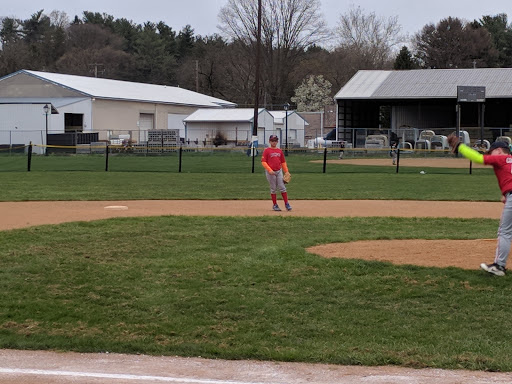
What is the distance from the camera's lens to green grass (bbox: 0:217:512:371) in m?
6.76

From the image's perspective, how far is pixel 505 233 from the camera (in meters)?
8.81

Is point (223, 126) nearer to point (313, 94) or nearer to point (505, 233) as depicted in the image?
point (313, 94)

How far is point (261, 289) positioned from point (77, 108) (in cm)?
5055

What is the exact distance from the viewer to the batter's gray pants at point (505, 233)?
8.69 m

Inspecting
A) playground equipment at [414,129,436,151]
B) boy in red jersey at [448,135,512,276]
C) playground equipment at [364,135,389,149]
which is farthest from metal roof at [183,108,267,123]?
boy in red jersey at [448,135,512,276]

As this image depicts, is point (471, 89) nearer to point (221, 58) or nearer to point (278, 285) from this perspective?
point (278, 285)

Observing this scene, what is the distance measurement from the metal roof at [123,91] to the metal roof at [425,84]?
56.8ft

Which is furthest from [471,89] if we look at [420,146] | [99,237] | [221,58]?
[221,58]

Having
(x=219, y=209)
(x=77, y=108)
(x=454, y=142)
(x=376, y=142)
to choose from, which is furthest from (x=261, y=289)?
(x=77, y=108)

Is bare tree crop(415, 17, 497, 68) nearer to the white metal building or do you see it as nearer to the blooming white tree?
the blooming white tree

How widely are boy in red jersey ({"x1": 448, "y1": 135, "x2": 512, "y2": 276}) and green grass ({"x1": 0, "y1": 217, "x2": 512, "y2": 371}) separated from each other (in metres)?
0.29

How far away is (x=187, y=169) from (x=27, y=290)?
2472 centimetres

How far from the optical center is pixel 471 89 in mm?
44812

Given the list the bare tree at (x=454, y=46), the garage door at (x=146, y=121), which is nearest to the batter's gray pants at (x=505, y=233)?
the garage door at (x=146, y=121)
